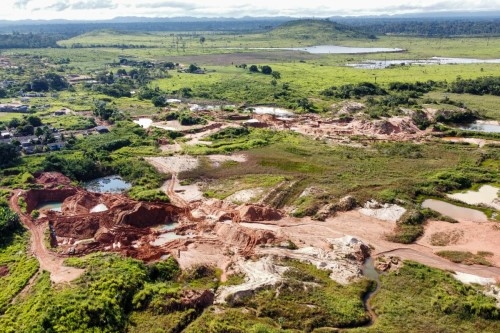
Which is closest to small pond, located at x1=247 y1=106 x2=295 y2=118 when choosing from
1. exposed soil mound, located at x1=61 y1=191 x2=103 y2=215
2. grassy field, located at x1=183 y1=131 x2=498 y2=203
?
grassy field, located at x1=183 y1=131 x2=498 y2=203

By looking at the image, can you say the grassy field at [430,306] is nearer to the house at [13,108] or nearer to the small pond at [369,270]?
the small pond at [369,270]

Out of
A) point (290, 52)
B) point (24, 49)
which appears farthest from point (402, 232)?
point (24, 49)

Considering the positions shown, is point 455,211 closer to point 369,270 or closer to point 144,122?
point 369,270

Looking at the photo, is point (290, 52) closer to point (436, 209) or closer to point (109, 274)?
point (436, 209)

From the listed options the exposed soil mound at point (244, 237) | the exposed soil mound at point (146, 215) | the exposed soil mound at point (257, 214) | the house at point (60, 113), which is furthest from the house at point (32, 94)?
the exposed soil mound at point (244, 237)

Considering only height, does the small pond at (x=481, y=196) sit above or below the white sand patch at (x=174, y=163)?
below

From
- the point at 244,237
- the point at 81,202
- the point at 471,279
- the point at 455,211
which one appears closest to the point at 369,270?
the point at 471,279

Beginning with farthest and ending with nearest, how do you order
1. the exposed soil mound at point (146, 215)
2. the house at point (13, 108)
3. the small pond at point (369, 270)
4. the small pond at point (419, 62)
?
1. the small pond at point (419, 62)
2. the house at point (13, 108)
3. the exposed soil mound at point (146, 215)
4. the small pond at point (369, 270)
